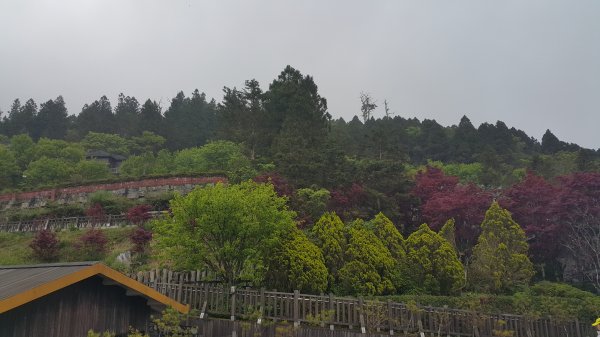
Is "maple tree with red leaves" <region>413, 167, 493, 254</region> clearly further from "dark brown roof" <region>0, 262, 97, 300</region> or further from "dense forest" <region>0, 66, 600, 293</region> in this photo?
"dark brown roof" <region>0, 262, 97, 300</region>

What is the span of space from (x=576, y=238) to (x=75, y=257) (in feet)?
88.6

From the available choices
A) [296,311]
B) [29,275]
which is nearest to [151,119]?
[296,311]

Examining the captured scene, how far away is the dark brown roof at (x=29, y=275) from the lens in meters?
6.98

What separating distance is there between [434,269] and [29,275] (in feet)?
49.2

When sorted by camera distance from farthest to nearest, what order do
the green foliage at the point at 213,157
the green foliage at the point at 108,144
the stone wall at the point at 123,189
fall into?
the green foliage at the point at 108,144
the green foliage at the point at 213,157
the stone wall at the point at 123,189

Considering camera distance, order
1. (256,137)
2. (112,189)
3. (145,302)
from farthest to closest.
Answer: (256,137), (112,189), (145,302)

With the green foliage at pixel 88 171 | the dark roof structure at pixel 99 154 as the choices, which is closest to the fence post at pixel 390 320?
the green foliage at pixel 88 171

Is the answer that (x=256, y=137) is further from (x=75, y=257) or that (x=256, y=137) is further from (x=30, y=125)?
(x=30, y=125)

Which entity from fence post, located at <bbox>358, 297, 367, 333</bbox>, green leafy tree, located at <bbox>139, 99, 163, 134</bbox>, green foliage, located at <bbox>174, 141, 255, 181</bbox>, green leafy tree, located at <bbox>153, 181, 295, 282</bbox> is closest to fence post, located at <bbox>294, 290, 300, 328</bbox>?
fence post, located at <bbox>358, 297, 367, 333</bbox>

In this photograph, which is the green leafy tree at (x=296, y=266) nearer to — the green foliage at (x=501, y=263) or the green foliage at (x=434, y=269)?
the green foliage at (x=434, y=269)

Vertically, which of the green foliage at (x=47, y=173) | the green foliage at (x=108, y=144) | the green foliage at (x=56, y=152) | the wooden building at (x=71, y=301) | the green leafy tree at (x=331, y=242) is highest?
the green foliage at (x=108, y=144)

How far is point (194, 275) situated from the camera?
17438 mm

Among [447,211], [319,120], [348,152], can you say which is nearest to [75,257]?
[447,211]

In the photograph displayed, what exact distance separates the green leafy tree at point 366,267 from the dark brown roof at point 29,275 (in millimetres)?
11208
